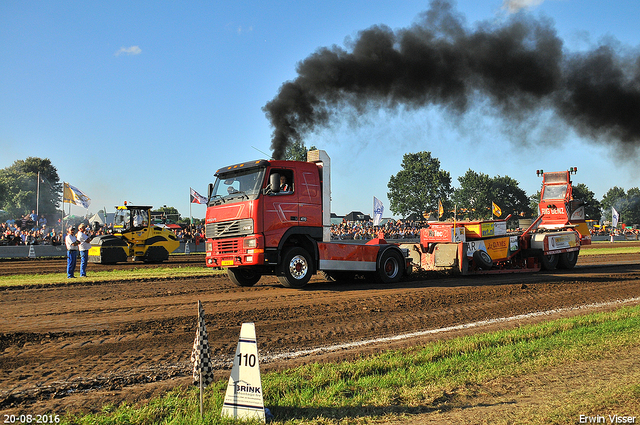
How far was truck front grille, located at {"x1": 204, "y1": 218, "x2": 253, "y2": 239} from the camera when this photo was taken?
12031 millimetres

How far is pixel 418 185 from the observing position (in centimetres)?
7569

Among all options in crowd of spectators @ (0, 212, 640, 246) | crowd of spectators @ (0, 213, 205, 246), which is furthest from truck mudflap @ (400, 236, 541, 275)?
crowd of spectators @ (0, 213, 205, 246)

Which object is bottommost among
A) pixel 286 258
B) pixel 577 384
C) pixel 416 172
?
pixel 577 384

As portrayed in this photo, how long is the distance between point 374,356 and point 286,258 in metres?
6.40

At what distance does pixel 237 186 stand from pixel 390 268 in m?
5.29

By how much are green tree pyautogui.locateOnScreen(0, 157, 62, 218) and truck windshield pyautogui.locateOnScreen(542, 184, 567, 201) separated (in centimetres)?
5285

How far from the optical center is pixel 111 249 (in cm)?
2288

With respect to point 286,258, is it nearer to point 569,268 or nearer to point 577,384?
point 577,384

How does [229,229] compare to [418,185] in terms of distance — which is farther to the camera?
[418,185]

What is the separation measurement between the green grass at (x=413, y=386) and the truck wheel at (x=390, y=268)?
708cm

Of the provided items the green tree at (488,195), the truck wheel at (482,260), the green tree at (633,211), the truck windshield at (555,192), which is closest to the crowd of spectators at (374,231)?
the truck windshield at (555,192)

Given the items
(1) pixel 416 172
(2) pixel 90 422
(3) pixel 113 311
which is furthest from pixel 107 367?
(1) pixel 416 172

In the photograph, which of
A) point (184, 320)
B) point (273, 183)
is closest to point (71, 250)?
point (273, 183)

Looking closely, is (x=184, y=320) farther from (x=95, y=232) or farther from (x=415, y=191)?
(x=415, y=191)
